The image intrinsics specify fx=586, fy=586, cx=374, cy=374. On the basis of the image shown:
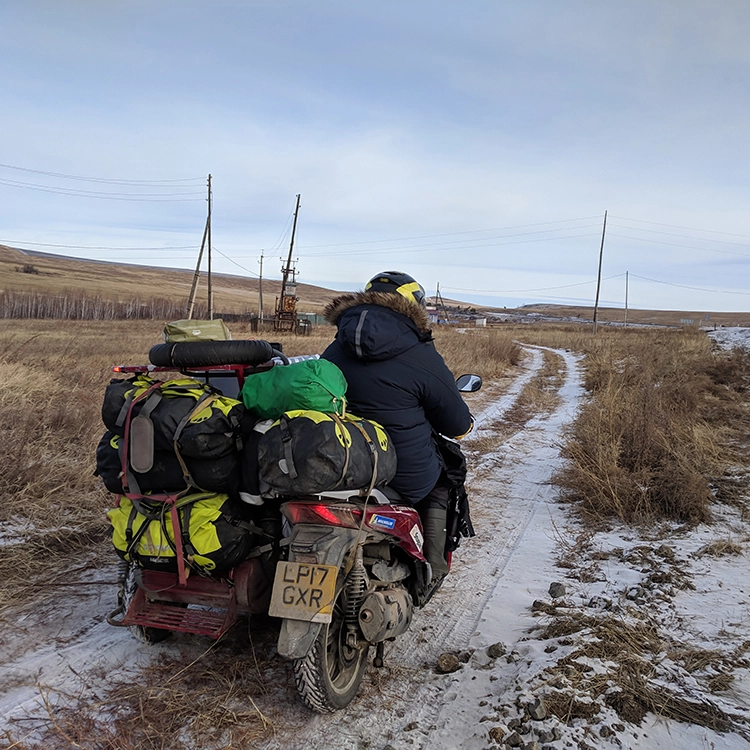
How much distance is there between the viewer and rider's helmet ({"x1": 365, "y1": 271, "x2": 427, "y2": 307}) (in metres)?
3.29

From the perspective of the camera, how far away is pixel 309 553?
2.60m

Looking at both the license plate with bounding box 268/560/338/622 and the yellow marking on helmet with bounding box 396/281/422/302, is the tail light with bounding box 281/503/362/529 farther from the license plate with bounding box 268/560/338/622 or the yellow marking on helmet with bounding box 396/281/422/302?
the yellow marking on helmet with bounding box 396/281/422/302

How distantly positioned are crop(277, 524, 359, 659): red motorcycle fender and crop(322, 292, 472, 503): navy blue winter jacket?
1.98 ft

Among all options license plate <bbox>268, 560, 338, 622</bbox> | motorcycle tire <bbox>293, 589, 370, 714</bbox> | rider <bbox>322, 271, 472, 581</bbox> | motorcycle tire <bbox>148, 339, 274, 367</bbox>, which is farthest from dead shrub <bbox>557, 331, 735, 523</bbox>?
motorcycle tire <bbox>148, 339, 274, 367</bbox>

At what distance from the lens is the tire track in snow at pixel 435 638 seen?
2.63m

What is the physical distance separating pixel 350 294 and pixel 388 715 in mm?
2214

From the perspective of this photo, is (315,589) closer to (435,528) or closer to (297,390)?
(297,390)

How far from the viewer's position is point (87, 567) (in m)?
4.23

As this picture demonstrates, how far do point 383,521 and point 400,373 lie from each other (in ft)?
2.55

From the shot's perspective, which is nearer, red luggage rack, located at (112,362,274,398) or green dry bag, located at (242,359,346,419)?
green dry bag, located at (242,359,346,419)

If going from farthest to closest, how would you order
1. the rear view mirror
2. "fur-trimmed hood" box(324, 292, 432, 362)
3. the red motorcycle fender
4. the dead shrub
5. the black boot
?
the dead shrub → the rear view mirror → the black boot → "fur-trimmed hood" box(324, 292, 432, 362) → the red motorcycle fender

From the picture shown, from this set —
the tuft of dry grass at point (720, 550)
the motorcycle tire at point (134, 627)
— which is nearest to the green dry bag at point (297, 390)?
the motorcycle tire at point (134, 627)

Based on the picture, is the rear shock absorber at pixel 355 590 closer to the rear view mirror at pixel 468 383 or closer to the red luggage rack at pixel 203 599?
the red luggage rack at pixel 203 599

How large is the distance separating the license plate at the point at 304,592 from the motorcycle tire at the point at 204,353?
43.5 inches
